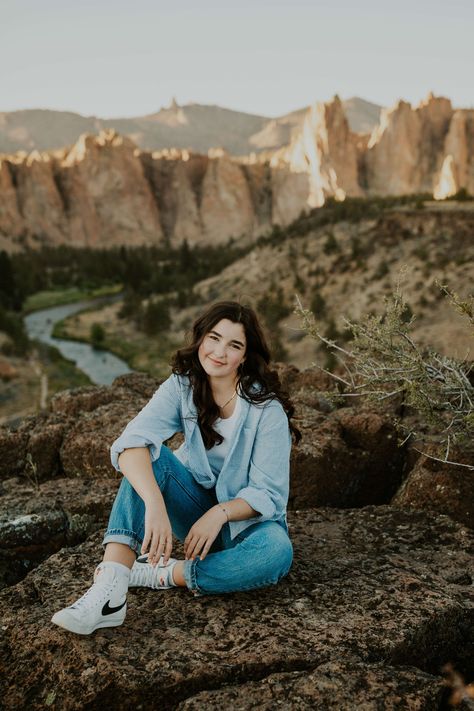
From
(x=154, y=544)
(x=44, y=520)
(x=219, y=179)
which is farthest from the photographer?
(x=219, y=179)

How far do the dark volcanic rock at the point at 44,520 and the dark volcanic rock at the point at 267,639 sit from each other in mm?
417

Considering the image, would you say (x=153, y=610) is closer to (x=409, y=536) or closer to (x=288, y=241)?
(x=409, y=536)

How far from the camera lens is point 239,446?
258 centimetres

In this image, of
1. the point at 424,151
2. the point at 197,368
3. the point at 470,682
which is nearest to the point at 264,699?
the point at 470,682

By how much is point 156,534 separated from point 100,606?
31 cm

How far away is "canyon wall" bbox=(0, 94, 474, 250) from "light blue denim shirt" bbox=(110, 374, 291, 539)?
→ 48.5m

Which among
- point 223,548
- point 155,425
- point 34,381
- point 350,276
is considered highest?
point 155,425

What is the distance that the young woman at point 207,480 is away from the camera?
232cm

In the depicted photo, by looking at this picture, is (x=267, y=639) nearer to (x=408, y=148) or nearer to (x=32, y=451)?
(x=32, y=451)

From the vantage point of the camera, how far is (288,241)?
88.0ft

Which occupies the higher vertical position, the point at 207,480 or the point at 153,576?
the point at 207,480

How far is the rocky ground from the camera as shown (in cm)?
199

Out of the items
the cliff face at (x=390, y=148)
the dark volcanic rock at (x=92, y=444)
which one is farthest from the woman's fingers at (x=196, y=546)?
the cliff face at (x=390, y=148)

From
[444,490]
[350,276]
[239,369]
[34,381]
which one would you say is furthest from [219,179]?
[239,369]
